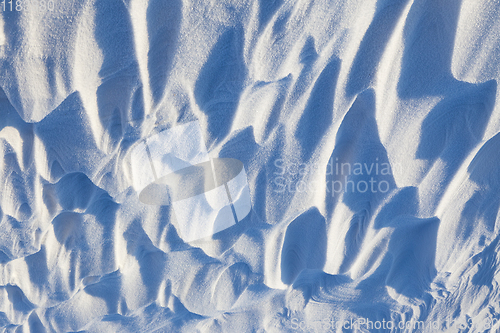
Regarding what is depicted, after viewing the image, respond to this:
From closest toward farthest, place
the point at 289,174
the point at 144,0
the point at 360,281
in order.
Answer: the point at 144,0 < the point at 289,174 < the point at 360,281

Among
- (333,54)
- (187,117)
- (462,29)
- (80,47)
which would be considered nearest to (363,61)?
(333,54)

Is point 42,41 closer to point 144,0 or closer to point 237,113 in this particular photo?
point 144,0

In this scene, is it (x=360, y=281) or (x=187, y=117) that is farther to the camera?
(x=360, y=281)

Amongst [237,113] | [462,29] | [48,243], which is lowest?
[48,243]

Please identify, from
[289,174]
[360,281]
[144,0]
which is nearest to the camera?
[144,0]

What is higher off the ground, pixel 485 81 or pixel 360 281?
pixel 485 81

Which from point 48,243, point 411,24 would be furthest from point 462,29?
point 48,243
